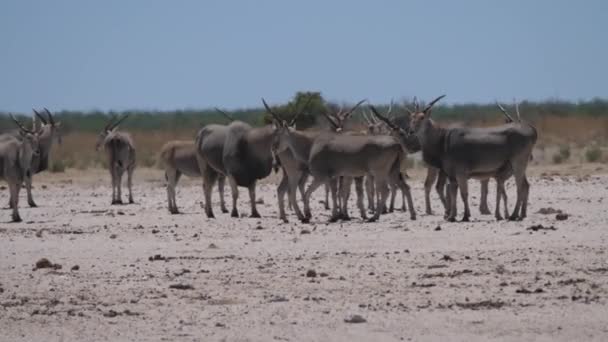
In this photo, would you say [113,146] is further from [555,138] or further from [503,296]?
[555,138]

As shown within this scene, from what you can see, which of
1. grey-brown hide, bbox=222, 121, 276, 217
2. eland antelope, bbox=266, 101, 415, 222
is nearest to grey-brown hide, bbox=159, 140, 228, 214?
grey-brown hide, bbox=222, 121, 276, 217

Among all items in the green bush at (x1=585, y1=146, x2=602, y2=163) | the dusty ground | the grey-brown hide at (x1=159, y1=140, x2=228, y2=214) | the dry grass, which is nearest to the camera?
the dusty ground

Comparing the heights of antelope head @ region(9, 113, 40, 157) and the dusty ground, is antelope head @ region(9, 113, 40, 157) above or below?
above

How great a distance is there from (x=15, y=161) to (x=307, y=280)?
11338 mm

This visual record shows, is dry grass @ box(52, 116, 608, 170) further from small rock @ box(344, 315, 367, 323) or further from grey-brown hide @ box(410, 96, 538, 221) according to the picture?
small rock @ box(344, 315, 367, 323)

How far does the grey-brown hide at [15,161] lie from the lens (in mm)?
25516

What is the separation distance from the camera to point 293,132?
24781 mm

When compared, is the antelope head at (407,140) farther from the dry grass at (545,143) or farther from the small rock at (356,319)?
the dry grass at (545,143)

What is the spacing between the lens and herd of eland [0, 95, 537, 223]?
2323 cm

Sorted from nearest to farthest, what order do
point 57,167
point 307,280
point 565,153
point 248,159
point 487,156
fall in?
point 307,280, point 487,156, point 248,159, point 565,153, point 57,167

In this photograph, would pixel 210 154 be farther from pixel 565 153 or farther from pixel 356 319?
pixel 565 153

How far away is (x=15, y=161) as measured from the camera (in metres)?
25.7

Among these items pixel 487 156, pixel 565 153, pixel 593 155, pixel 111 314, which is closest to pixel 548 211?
pixel 487 156

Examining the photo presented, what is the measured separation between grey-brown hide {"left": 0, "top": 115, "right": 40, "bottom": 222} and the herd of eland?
18 mm
